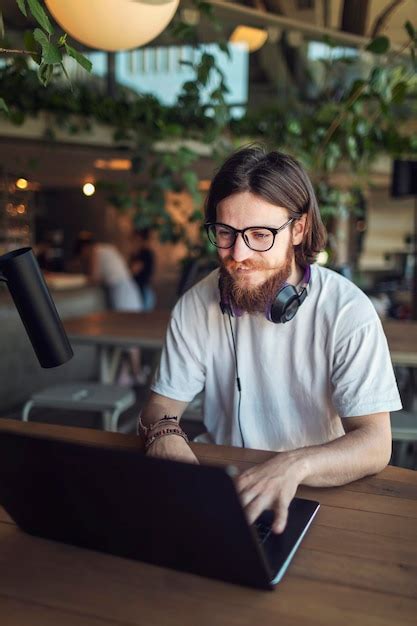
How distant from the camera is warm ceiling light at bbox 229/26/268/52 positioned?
5262 mm

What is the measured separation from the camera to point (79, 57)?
Answer: 4.53 ft

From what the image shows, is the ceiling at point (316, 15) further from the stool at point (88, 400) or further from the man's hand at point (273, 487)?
the man's hand at point (273, 487)

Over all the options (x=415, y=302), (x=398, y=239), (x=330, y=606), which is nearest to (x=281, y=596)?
(x=330, y=606)

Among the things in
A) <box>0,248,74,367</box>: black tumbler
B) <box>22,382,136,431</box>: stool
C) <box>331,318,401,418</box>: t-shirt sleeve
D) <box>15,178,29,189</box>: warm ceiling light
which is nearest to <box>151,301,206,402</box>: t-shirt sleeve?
<box>331,318,401,418</box>: t-shirt sleeve

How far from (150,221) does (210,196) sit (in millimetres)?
2994

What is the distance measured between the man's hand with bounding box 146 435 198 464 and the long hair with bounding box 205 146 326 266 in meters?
0.63

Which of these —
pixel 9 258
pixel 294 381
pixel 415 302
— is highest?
pixel 9 258

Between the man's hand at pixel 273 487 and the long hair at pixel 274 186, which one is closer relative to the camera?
the man's hand at pixel 273 487

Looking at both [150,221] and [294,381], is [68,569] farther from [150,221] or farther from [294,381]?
[150,221]

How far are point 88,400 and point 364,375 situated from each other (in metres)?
2.01

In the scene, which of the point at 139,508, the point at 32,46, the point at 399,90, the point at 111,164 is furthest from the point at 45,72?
the point at 111,164

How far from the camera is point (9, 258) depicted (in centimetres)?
106

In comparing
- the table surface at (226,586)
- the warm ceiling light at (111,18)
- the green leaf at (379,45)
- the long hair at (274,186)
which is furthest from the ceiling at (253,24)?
the table surface at (226,586)

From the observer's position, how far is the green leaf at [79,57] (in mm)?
1363
